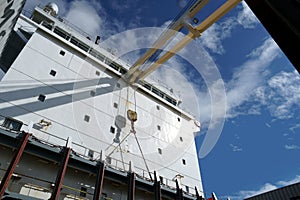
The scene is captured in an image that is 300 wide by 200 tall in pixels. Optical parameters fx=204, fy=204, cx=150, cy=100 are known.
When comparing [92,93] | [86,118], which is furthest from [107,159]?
[92,93]

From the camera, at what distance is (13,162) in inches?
274

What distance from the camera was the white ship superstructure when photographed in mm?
8891

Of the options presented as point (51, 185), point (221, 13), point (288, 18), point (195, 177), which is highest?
point (221, 13)

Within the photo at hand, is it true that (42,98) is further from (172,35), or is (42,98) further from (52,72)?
(172,35)

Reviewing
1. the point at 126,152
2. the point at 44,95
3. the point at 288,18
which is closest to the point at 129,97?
the point at 126,152

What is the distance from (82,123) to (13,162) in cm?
520

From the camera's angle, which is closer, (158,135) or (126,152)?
(126,152)

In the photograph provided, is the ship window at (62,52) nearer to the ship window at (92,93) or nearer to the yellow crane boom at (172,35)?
the ship window at (92,93)

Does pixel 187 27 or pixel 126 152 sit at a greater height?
pixel 187 27

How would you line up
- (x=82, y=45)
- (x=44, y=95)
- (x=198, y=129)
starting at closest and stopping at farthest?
1. (x=44, y=95)
2. (x=82, y=45)
3. (x=198, y=129)

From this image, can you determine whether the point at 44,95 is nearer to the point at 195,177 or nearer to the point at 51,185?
the point at 51,185

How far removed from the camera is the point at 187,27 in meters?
15.2

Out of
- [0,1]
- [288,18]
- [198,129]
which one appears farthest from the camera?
[198,129]

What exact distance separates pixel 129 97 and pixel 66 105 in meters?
5.71
